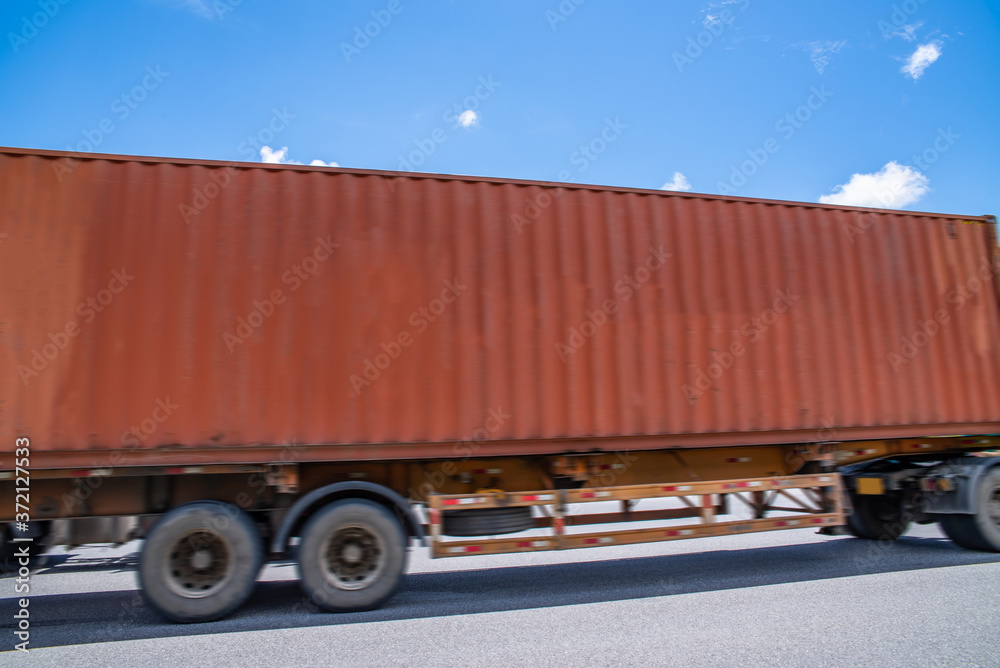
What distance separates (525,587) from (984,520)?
5459 mm

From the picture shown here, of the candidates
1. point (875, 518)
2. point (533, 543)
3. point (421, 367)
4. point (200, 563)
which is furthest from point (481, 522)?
point (875, 518)

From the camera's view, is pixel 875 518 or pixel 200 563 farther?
pixel 875 518

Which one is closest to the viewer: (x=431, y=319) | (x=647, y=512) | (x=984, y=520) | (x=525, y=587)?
(x=431, y=319)

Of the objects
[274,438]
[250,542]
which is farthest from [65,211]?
[250,542]

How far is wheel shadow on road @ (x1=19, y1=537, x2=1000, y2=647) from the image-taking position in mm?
5321

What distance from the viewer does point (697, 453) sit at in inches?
277

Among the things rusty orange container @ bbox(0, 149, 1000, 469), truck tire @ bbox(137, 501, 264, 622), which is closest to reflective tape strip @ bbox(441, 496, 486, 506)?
rusty orange container @ bbox(0, 149, 1000, 469)

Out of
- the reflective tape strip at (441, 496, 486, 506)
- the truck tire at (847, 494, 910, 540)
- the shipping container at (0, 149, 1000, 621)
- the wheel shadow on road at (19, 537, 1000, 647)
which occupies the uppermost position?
the shipping container at (0, 149, 1000, 621)

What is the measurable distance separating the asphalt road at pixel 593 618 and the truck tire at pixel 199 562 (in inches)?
7.2

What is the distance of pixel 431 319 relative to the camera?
6.06m

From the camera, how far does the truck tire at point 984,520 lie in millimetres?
7410

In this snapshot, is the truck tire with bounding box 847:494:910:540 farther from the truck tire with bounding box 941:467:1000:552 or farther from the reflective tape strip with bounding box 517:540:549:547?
the reflective tape strip with bounding box 517:540:549:547

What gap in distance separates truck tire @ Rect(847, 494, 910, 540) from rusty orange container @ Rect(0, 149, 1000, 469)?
1789 millimetres

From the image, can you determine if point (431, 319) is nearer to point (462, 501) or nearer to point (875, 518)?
point (462, 501)
